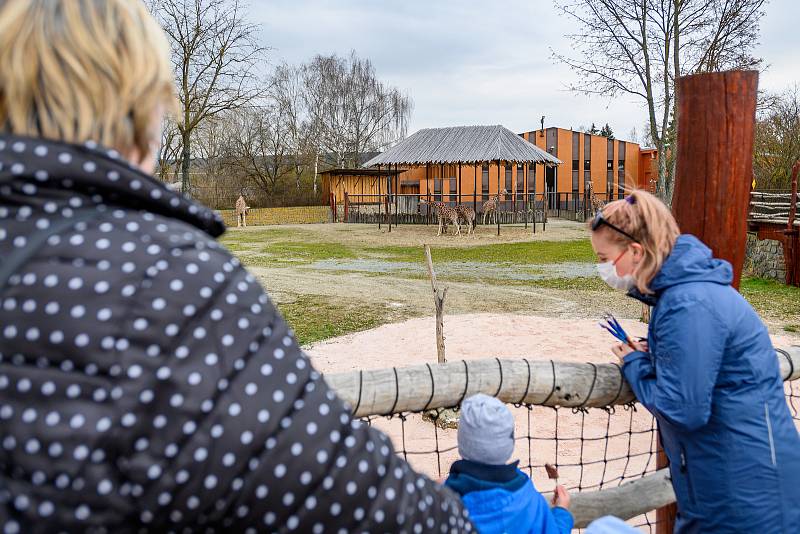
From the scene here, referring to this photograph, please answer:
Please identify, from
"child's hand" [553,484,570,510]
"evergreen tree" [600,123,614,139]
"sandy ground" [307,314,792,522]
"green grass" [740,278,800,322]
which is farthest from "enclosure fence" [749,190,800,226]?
"evergreen tree" [600,123,614,139]

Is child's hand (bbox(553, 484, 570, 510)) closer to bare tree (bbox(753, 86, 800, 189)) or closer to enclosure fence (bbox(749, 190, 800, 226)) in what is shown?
enclosure fence (bbox(749, 190, 800, 226))

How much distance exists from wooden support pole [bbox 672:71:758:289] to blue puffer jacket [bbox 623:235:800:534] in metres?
0.45

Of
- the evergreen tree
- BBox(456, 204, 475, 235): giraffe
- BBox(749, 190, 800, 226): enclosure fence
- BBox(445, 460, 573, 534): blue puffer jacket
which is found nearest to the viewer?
BBox(445, 460, 573, 534): blue puffer jacket

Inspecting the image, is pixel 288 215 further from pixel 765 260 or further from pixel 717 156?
pixel 717 156

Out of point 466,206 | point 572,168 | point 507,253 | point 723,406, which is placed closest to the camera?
point 723,406

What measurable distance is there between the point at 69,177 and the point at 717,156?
195 centimetres

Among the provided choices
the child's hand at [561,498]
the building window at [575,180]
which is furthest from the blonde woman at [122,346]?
the building window at [575,180]

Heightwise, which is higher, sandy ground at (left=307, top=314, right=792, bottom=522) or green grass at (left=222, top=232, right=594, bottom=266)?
green grass at (left=222, top=232, right=594, bottom=266)

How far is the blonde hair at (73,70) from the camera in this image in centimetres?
71

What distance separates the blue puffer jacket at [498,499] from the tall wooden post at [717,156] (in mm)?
1161

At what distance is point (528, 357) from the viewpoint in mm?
6883

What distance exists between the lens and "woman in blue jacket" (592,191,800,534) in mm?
1603

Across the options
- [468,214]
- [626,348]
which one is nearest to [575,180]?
[468,214]

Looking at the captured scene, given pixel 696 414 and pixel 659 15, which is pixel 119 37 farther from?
pixel 659 15
